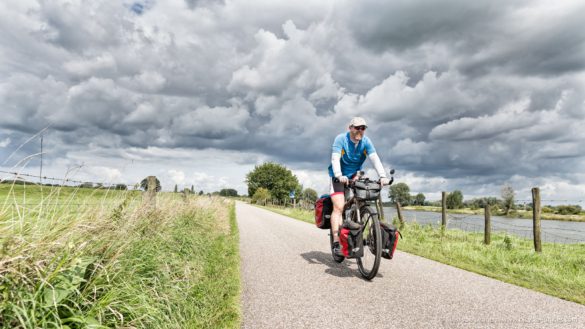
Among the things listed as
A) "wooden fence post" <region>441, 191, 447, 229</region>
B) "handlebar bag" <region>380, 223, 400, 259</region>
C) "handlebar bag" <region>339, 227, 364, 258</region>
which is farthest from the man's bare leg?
"wooden fence post" <region>441, 191, 447, 229</region>

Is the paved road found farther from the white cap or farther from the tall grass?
the white cap

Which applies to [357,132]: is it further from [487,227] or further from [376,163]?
[487,227]

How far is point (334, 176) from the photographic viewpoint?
5.96m

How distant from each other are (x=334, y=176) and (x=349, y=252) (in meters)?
1.33

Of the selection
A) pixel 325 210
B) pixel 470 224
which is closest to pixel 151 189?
pixel 325 210

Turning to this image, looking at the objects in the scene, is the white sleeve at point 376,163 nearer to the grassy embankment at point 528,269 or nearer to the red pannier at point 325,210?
the red pannier at point 325,210

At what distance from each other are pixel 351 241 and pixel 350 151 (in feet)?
5.05

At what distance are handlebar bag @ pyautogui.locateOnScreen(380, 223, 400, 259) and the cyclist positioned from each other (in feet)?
2.90

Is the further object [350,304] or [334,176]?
[334,176]

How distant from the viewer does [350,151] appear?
19.3ft

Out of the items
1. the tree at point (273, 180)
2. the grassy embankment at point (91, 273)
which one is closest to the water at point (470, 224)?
the grassy embankment at point (91, 273)

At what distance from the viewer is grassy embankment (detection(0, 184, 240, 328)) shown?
2.21 meters

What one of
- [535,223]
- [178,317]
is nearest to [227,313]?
[178,317]

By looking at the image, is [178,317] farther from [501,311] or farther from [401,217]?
[401,217]
